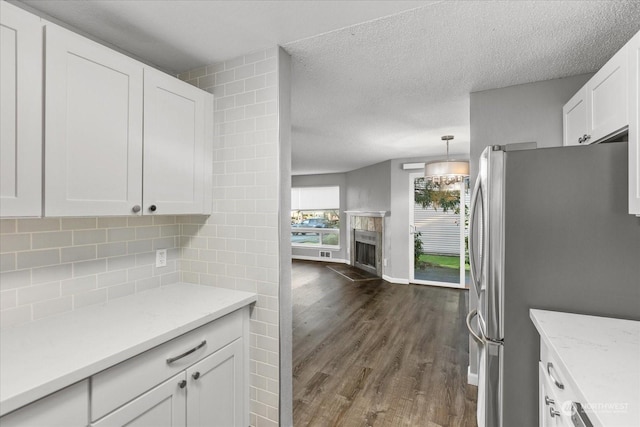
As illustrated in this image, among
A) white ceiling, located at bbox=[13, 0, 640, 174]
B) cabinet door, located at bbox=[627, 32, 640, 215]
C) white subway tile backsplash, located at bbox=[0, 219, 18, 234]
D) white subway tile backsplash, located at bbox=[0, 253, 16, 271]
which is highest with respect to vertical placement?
white ceiling, located at bbox=[13, 0, 640, 174]

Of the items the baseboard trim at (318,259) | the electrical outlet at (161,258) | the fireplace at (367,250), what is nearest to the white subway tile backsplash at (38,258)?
the electrical outlet at (161,258)

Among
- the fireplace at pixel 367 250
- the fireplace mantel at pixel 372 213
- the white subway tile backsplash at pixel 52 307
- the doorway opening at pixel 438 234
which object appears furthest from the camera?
the fireplace at pixel 367 250

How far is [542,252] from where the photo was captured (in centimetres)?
139

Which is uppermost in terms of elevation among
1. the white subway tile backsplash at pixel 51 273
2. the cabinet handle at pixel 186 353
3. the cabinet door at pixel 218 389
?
the white subway tile backsplash at pixel 51 273

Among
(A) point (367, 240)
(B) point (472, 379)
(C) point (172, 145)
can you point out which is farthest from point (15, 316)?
(A) point (367, 240)

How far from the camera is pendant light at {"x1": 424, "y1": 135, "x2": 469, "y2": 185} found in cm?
343

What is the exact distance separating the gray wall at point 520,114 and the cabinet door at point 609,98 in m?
0.55

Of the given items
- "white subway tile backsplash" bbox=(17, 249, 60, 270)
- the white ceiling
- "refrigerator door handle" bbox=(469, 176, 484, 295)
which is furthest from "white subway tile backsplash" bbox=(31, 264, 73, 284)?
"refrigerator door handle" bbox=(469, 176, 484, 295)

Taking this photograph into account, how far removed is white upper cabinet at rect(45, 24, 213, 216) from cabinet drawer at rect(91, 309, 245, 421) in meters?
0.69

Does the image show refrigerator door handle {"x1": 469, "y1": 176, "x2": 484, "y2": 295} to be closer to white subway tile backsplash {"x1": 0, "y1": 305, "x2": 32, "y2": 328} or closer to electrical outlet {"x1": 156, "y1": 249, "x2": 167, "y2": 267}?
electrical outlet {"x1": 156, "y1": 249, "x2": 167, "y2": 267}

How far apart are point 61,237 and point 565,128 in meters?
3.21

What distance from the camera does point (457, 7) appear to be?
1426mm

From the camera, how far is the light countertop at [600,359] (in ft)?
2.57

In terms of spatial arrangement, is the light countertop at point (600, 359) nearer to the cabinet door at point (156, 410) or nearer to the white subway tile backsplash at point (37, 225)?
the cabinet door at point (156, 410)
